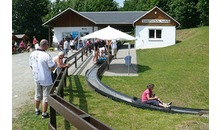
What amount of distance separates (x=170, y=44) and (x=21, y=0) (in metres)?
37.0

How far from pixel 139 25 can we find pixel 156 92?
18.1 meters

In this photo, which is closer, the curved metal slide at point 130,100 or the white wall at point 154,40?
the curved metal slide at point 130,100

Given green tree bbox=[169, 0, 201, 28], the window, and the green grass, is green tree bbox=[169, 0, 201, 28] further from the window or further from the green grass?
the green grass

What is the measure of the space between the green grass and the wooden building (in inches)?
197

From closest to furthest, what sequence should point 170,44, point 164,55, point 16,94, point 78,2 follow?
point 16,94 → point 164,55 → point 170,44 → point 78,2

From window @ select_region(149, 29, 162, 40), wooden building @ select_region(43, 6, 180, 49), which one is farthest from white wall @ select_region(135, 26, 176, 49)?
window @ select_region(149, 29, 162, 40)

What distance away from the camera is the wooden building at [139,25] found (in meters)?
28.4

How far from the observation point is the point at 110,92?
882 cm

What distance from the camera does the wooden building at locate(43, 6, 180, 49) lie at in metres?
28.4

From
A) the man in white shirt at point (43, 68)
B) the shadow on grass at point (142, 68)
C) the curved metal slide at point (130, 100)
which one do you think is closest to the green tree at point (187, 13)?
the shadow on grass at point (142, 68)

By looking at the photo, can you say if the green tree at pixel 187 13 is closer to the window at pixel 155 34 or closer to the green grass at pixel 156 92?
the window at pixel 155 34

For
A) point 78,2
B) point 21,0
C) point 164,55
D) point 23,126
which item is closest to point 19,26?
point 21,0

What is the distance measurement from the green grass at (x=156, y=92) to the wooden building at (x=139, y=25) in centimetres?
499
